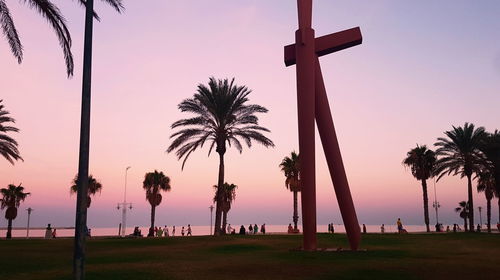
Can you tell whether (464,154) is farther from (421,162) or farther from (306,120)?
(306,120)

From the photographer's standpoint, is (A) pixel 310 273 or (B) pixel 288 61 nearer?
(A) pixel 310 273

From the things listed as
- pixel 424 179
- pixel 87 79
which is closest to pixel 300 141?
pixel 87 79

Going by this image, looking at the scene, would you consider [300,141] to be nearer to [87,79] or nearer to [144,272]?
[144,272]

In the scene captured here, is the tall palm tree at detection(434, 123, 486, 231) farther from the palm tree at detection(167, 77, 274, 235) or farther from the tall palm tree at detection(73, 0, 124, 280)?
the tall palm tree at detection(73, 0, 124, 280)

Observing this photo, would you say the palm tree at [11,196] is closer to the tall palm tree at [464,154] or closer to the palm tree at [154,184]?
the palm tree at [154,184]

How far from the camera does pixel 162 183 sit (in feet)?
228

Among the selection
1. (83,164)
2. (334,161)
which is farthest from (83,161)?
(334,161)

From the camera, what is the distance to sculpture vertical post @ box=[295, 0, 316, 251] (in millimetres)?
19922

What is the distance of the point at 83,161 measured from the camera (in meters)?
8.47

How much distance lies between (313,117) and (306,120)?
0.36m

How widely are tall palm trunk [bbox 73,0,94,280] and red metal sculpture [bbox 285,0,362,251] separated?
40.8 feet

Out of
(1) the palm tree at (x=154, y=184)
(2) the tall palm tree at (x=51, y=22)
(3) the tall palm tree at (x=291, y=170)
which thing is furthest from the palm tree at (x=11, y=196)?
(2) the tall palm tree at (x=51, y=22)

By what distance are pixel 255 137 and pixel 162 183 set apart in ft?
114

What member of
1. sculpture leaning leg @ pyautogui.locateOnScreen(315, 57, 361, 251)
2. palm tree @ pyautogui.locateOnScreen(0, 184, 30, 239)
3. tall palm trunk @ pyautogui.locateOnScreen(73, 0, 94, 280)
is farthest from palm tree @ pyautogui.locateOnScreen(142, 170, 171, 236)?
tall palm trunk @ pyautogui.locateOnScreen(73, 0, 94, 280)
